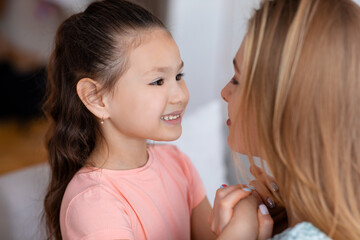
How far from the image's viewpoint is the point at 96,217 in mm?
910

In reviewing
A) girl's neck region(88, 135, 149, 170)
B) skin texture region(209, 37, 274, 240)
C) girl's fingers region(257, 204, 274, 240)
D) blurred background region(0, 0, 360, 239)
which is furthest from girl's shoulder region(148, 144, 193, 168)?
girl's fingers region(257, 204, 274, 240)

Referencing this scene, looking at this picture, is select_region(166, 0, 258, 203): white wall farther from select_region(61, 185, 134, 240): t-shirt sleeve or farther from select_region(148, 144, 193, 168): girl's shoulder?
select_region(61, 185, 134, 240): t-shirt sleeve

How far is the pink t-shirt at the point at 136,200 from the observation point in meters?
0.92

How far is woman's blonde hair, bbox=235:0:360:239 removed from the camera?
2.28ft

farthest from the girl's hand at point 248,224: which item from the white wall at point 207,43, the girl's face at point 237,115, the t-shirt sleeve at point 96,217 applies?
the white wall at point 207,43

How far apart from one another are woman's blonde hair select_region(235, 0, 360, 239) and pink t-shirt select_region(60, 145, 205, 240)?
0.41m

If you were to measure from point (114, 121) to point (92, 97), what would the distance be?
0.09m

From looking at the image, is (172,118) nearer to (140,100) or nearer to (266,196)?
(140,100)

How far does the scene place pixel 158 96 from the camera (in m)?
1.00

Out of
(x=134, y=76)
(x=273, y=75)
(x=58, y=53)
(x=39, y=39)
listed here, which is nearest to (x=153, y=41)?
(x=134, y=76)

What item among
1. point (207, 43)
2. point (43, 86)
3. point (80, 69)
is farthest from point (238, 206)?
point (207, 43)

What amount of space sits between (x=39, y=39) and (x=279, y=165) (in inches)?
121

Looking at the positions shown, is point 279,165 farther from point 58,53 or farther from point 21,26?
point 21,26

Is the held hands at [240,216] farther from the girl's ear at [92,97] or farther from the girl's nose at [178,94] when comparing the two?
the girl's ear at [92,97]
